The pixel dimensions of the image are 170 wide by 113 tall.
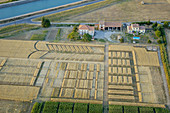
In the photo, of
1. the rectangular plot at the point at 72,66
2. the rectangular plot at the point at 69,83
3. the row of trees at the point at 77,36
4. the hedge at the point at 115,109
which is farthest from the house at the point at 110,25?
the hedge at the point at 115,109

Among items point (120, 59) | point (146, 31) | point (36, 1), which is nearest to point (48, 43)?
point (120, 59)

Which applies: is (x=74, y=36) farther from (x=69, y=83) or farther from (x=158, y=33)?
(x=158, y=33)

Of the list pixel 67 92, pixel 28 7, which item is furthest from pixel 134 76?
pixel 28 7

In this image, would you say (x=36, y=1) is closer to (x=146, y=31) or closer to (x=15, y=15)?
(x=15, y=15)

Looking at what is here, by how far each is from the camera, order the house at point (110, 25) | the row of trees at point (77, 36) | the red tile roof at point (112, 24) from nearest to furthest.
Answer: the row of trees at point (77, 36) < the house at point (110, 25) < the red tile roof at point (112, 24)

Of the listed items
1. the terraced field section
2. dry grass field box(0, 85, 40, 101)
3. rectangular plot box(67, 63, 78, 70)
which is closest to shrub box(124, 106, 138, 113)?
the terraced field section

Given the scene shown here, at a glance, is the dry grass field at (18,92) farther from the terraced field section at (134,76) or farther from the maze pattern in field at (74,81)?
the terraced field section at (134,76)
